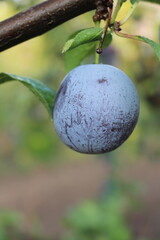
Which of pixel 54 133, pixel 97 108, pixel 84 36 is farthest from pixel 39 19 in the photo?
pixel 54 133

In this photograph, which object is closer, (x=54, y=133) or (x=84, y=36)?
(x=84, y=36)

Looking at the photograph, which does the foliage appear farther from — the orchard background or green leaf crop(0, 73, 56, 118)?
green leaf crop(0, 73, 56, 118)

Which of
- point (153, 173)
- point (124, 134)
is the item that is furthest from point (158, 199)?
point (124, 134)

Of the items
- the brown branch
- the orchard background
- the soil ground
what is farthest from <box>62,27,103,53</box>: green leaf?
the soil ground

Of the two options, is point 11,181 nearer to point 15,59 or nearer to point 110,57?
point 15,59

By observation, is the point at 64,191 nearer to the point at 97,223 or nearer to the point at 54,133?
the point at 54,133

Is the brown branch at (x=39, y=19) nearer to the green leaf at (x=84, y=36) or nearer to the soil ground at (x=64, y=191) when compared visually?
the green leaf at (x=84, y=36)
